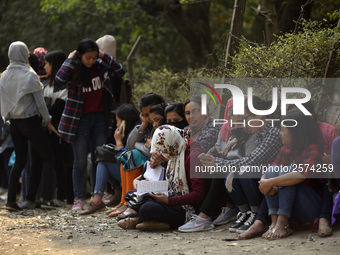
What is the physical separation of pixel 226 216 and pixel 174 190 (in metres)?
0.58

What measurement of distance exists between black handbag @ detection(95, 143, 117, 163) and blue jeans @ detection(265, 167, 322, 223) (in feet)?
9.23

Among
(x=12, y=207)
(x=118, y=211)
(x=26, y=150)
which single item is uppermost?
(x=26, y=150)

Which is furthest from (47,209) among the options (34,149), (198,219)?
(198,219)

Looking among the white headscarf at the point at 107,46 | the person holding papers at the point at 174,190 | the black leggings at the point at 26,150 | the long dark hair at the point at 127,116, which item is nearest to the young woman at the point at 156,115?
the person holding papers at the point at 174,190

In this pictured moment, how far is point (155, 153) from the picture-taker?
6.54 m

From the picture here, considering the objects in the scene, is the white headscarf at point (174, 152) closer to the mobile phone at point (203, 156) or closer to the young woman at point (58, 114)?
the mobile phone at point (203, 156)

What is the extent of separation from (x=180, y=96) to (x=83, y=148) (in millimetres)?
1963

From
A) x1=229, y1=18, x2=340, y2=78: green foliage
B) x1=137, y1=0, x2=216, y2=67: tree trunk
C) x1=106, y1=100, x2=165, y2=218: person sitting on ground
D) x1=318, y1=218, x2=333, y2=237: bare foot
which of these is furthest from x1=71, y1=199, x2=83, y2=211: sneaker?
x1=137, y1=0, x2=216, y2=67: tree trunk

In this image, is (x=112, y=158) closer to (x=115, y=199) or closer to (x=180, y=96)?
(x=115, y=199)

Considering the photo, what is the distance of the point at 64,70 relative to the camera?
8.14 m

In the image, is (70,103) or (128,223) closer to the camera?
(128,223)

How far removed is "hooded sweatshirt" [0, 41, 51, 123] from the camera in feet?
27.8

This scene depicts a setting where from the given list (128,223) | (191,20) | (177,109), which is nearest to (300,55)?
(177,109)

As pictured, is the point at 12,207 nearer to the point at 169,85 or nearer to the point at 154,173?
the point at 154,173
